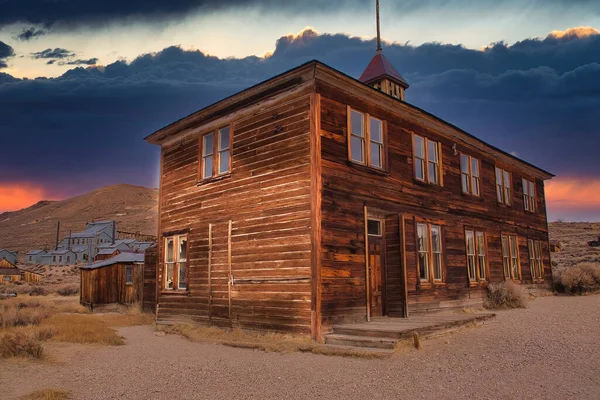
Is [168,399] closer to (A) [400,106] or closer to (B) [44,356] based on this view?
(B) [44,356]

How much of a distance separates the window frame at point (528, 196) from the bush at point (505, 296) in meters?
7.29

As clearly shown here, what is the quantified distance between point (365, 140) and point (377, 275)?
13.9 feet

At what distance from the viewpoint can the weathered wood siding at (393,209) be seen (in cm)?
1277

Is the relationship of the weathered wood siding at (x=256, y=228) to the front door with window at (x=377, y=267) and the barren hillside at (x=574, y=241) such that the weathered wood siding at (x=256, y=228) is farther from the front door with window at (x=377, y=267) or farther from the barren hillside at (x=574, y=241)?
the barren hillside at (x=574, y=241)

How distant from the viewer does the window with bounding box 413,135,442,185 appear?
16.9 m

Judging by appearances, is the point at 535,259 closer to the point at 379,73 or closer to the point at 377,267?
the point at 379,73

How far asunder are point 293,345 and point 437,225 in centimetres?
828

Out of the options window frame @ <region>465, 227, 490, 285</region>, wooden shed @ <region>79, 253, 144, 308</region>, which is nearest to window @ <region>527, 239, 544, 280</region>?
window frame @ <region>465, 227, 490, 285</region>

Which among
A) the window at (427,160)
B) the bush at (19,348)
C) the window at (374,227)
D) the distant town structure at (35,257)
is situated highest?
the window at (427,160)

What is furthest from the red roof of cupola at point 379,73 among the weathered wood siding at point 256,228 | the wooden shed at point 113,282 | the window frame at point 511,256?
the wooden shed at point 113,282

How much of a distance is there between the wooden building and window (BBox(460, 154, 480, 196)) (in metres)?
0.09

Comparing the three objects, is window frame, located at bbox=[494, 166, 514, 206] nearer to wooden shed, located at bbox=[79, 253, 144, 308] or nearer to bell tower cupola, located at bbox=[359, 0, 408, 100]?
bell tower cupola, located at bbox=[359, 0, 408, 100]

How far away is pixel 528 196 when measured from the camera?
26.0 meters

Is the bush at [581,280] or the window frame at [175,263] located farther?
the bush at [581,280]
